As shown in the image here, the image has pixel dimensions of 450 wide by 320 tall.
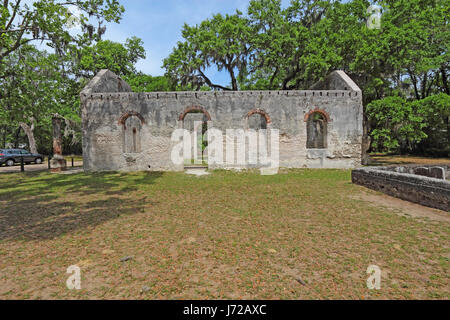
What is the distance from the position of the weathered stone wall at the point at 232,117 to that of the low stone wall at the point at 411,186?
4354 millimetres

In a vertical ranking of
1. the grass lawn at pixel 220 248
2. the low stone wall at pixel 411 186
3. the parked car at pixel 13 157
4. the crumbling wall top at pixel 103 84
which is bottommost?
the grass lawn at pixel 220 248

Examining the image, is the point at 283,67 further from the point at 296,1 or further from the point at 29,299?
the point at 29,299

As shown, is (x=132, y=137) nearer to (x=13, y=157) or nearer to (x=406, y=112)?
(x=13, y=157)

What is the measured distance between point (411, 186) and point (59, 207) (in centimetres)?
976

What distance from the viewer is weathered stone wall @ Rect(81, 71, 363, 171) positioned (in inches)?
477

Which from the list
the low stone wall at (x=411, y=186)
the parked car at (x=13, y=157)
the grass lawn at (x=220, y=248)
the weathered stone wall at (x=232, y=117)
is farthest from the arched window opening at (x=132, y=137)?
the low stone wall at (x=411, y=186)

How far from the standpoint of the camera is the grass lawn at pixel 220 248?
2445mm

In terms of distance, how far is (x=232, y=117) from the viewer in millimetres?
12148

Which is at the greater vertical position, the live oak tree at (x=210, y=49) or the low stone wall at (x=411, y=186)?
the live oak tree at (x=210, y=49)

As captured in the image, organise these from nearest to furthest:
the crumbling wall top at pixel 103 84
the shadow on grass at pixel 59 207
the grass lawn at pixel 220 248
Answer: the grass lawn at pixel 220 248 → the shadow on grass at pixel 59 207 → the crumbling wall top at pixel 103 84

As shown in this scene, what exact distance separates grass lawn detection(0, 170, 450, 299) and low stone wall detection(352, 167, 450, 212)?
707mm

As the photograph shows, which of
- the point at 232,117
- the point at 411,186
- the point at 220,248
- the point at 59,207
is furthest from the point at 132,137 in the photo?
the point at 411,186

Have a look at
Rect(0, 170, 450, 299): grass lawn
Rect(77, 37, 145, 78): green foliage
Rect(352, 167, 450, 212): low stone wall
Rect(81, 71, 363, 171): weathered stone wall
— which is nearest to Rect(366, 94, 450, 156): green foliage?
Rect(81, 71, 363, 171): weathered stone wall

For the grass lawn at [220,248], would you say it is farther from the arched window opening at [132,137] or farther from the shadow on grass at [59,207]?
the arched window opening at [132,137]
